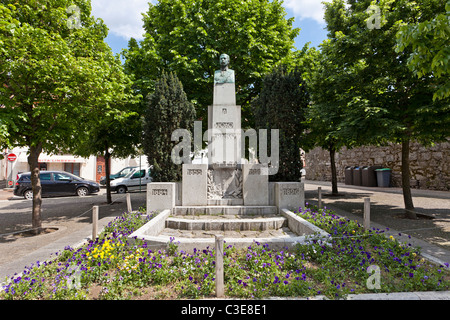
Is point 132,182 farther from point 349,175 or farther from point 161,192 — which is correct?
point 349,175

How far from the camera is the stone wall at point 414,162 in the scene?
15.0 metres

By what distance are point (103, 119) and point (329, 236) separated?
315 inches

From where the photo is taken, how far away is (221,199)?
818 cm

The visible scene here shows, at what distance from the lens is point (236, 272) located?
3895 millimetres

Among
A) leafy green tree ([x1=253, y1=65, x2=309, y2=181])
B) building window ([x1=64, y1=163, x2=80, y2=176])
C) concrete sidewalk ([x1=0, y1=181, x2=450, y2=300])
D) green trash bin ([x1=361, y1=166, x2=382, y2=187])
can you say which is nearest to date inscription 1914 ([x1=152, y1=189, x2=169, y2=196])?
concrete sidewalk ([x1=0, y1=181, x2=450, y2=300])

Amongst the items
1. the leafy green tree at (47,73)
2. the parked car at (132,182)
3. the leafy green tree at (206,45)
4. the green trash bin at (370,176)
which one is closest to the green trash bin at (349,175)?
the green trash bin at (370,176)

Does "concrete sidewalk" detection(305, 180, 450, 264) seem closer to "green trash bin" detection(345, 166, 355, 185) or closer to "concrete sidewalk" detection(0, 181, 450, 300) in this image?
"concrete sidewalk" detection(0, 181, 450, 300)

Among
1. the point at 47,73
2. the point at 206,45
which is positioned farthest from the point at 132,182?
the point at 47,73

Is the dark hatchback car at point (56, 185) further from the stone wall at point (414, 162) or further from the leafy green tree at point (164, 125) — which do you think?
the stone wall at point (414, 162)

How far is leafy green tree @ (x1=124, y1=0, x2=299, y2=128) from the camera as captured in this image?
1091 centimetres

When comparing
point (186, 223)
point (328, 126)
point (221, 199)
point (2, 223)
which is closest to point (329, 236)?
point (186, 223)

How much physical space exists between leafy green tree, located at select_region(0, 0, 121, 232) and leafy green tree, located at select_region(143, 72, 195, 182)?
167cm

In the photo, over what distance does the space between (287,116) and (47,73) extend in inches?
277

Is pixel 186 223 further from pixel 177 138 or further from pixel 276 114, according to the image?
pixel 276 114
